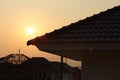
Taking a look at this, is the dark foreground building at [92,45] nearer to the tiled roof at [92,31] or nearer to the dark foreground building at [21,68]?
the tiled roof at [92,31]

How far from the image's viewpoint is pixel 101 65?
8961mm

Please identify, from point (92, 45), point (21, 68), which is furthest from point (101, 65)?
point (21, 68)

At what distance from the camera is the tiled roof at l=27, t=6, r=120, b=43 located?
28.5 ft

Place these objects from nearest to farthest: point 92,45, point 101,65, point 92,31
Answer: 1. point 92,45
2. point 101,65
3. point 92,31

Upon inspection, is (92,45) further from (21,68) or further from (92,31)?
(21,68)

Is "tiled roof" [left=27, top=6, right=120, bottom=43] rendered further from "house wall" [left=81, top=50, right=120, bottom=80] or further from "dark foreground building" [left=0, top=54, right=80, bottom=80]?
"dark foreground building" [left=0, top=54, right=80, bottom=80]

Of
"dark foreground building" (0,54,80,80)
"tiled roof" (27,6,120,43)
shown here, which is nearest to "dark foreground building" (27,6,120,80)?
"tiled roof" (27,6,120,43)

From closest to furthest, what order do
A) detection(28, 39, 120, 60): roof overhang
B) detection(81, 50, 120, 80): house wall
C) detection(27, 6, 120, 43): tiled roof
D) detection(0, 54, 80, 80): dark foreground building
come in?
detection(28, 39, 120, 60): roof overhang, detection(27, 6, 120, 43): tiled roof, detection(81, 50, 120, 80): house wall, detection(0, 54, 80, 80): dark foreground building

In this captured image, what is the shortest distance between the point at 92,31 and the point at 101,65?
0.86 meters

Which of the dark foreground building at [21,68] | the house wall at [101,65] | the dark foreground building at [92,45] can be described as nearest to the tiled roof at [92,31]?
the dark foreground building at [92,45]

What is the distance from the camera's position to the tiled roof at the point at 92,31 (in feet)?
28.5

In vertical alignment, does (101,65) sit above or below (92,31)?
below

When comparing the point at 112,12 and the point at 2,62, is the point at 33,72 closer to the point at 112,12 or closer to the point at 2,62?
the point at 2,62

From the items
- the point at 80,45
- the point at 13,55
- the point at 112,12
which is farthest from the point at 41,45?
the point at 13,55
